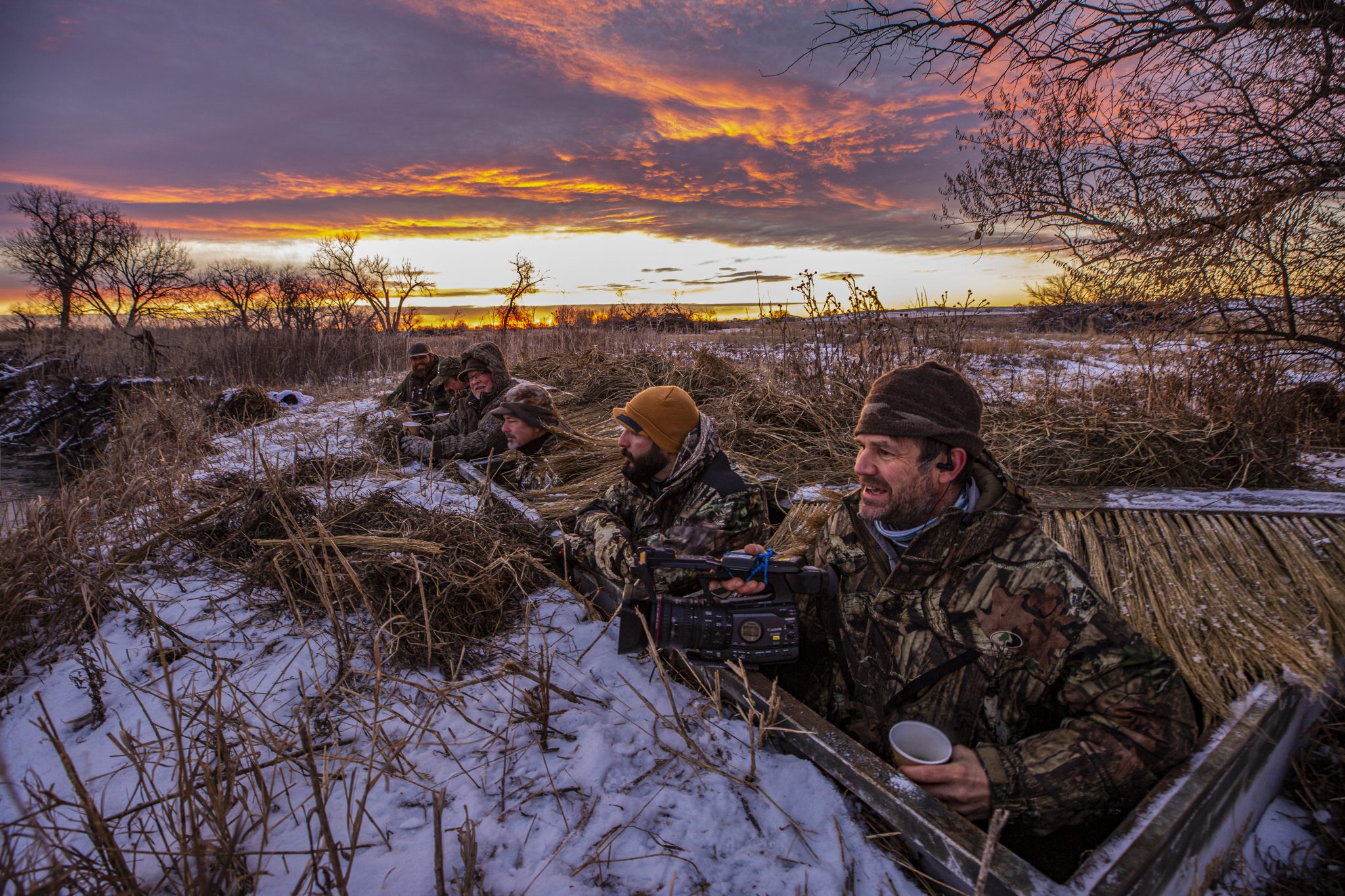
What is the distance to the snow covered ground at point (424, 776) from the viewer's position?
147 centimetres

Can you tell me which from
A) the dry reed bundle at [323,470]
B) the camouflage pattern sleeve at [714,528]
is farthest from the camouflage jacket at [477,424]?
the camouflage pattern sleeve at [714,528]

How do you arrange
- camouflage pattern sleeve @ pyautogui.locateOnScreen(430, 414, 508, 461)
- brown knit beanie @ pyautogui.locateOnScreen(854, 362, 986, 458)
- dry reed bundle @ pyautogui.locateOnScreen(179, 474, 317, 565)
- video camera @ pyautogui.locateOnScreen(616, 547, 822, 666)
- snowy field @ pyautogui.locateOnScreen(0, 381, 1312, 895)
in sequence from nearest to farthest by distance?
snowy field @ pyautogui.locateOnScreen(0, 381, 1312, 895) < brown knit beanie @ pyautogui.locateOnScreen(854, 362, 986, 458) < video camera @ pyautogui.locateOnScreen(616, 547, 822, 666) < dry reed bundle @ pyautogui.locateOnScreen(179, 474, 317, 565) < camouflage pattern sleeve @ pyautogui.locateOnScreen(430, 414, 508, 461)

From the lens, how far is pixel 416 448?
229 inches

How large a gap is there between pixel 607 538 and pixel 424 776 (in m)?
1.37

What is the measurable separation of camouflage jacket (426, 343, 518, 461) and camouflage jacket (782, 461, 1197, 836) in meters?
3.97

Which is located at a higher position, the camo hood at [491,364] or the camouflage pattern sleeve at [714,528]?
the camo hood at [491,364]

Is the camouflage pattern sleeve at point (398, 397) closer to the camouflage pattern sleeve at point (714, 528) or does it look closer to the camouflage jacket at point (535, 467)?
the camouflage jacket at point (535, 467)

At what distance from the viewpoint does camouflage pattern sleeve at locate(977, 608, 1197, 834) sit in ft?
5.16

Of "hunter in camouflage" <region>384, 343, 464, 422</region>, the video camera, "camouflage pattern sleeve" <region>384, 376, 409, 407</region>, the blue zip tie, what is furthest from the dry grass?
"camouflage pattern sleeve" <region>384, 376, 409, 407</region>

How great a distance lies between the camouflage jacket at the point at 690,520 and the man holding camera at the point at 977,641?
70 centimetres

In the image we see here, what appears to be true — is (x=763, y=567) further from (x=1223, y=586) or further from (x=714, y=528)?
(x=1223, y=586)

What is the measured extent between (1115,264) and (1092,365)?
21.7ft

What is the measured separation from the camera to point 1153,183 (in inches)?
198

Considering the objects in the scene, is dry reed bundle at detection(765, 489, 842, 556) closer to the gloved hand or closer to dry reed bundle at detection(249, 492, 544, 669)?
dry reed bundle at detection(249, 492, 544, 669)
